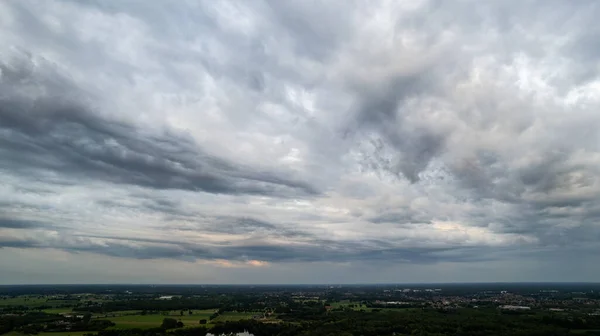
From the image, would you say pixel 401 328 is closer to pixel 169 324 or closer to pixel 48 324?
pixel 169 324

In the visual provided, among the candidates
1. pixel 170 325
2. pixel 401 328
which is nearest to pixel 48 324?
pixel 170 325

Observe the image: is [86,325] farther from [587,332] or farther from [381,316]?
[587,332]

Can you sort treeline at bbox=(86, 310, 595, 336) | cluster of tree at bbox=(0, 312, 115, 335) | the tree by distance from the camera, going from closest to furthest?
treeline at bbox=(86, 310, 595, 336) → cluster of tree at bbox=(0, 312, 115, 335) → the tree

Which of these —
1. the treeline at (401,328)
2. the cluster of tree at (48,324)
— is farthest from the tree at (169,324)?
the cluster of tree at (48,324)

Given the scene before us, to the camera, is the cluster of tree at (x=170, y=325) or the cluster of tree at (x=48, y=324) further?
the cluster of tree at (x=170, y=325)

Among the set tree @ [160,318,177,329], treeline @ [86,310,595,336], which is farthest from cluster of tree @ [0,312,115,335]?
tree @ [160,318,177,329]

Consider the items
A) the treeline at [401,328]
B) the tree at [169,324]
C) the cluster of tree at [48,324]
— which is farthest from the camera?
the tree at [169,324]

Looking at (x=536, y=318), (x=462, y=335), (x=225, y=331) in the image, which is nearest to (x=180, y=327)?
(x=225, y=331)

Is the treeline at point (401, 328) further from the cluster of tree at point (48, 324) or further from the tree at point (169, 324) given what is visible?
the cluster of tree at point (48, 324)

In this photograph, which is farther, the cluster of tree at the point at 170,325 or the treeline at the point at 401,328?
the cluster of tree at the point at 170,325

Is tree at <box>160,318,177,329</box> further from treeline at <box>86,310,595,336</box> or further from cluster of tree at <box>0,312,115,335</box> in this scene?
cluster of tree at <box>0,312,115,335</box>

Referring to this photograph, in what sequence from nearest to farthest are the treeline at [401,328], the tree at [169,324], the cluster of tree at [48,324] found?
1. the treeline at [401,328]
2. the cluster of tree at [48,324]
3. the tree at [169,324]
